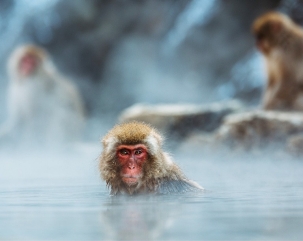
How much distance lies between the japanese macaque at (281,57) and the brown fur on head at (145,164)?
6609 millimetres

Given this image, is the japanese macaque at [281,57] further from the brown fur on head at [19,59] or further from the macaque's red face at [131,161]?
the macaque's red face at [131,161]

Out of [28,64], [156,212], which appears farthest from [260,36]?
[156,212]

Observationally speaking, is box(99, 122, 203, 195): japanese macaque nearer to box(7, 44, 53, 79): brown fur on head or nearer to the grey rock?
the grey rock

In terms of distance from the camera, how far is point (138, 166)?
402 cm

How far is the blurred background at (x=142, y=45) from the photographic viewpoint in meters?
16.1

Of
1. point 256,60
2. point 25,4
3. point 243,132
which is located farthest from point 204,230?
point 25,4

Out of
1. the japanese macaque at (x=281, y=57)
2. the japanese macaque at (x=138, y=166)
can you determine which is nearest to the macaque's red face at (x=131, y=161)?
the japanese macaque at (x=138, y=166)

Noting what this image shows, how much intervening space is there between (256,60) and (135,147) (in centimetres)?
1239

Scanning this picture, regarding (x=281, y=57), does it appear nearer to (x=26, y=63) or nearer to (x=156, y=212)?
(x=26, y=63)

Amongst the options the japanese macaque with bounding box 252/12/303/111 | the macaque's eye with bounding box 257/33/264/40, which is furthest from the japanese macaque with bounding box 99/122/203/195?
the macaque's eye with bounding box 257/33/264/40

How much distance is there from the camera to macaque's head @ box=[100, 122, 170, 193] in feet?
13.1

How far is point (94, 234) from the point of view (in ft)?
6.86

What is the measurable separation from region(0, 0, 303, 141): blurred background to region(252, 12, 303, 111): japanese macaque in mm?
4478

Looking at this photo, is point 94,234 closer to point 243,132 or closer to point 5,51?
point 243,132
